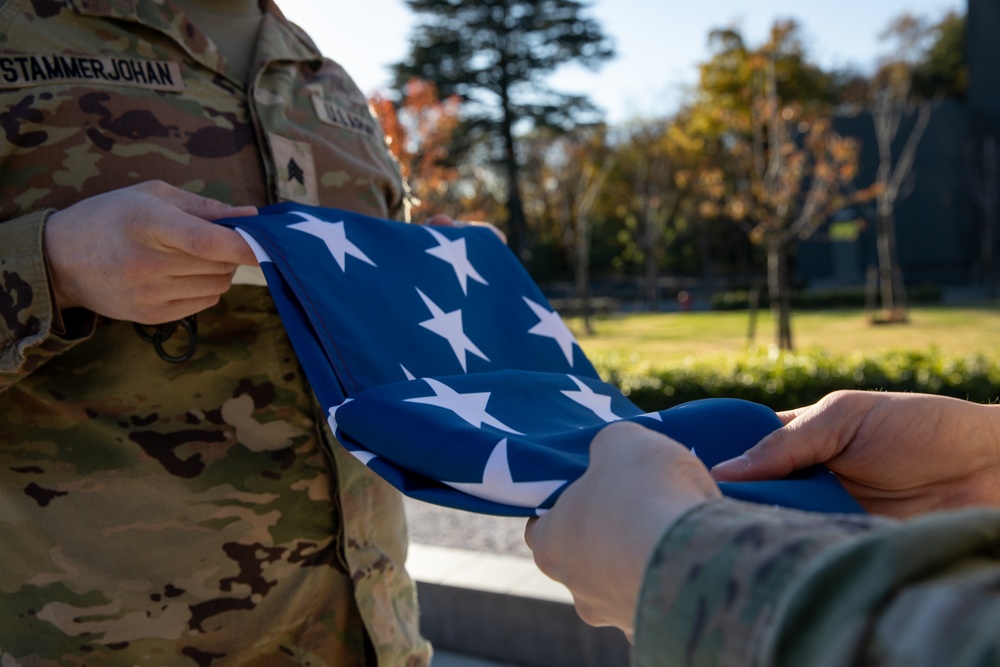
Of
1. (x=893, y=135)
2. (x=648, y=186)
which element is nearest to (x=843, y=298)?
(x=893, y=135)

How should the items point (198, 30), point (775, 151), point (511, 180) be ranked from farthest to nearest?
point (511, 180)
point (775, 151)
point (198, 30)

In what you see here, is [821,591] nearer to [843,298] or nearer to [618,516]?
[618,516]

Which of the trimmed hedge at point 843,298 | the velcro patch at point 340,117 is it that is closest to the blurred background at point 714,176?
the trimmed hedge at point 843,298

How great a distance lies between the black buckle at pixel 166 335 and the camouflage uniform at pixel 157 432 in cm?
2

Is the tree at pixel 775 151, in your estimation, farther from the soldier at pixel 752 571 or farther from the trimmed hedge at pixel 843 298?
the soldier at pixel 752 571

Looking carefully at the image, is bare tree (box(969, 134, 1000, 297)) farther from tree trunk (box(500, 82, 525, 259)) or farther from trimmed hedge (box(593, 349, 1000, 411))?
trimmed hedge (box(593, 349, 1000, 411))

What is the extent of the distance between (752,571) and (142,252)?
101 centimetres

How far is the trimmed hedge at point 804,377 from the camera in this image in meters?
6.61

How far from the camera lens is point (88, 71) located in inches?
57.7

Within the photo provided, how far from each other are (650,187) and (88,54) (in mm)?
32742

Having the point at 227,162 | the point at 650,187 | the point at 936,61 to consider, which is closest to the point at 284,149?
the point at 227,162

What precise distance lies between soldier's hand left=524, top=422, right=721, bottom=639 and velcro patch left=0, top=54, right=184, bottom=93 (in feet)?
3.72

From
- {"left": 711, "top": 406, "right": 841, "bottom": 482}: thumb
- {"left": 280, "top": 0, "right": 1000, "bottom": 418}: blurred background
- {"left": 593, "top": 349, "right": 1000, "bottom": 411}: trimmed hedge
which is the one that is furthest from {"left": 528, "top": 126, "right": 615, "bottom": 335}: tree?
{"left": 711, "top": 406, "right": 841, "bottom": 482}: thumb

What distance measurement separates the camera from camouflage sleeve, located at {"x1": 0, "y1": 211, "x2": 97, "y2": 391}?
1.30 meters
